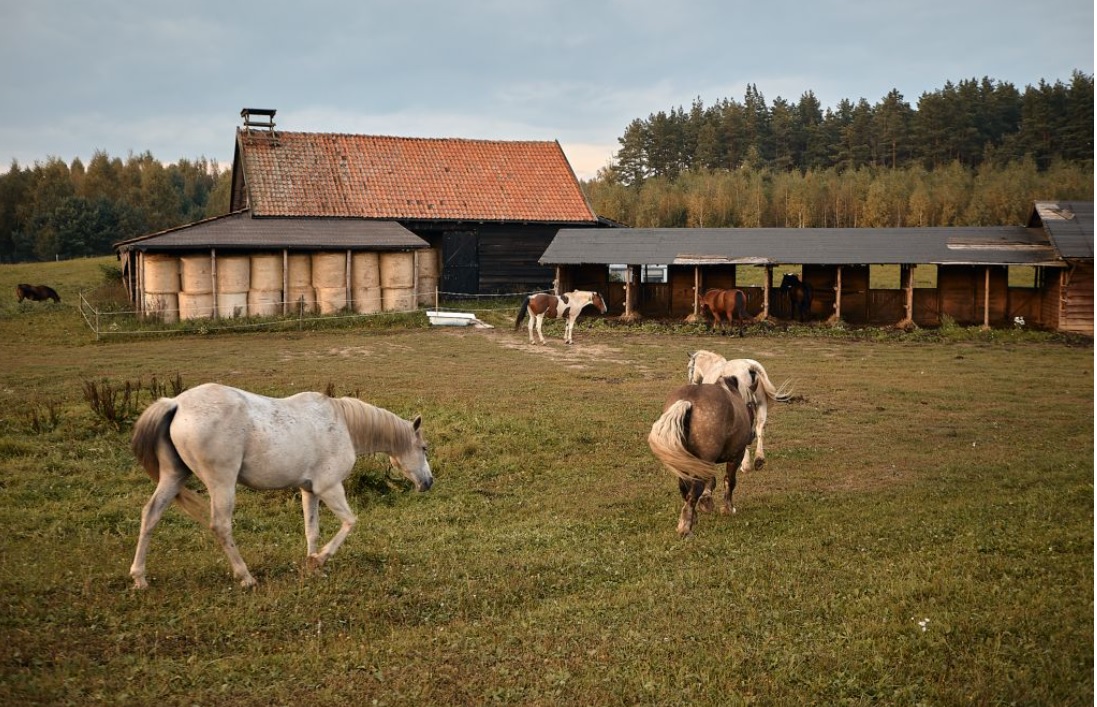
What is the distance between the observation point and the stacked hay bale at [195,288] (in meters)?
28.4

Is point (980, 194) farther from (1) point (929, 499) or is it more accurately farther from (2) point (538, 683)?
(2) point (538, 683)

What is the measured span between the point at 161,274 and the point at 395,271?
7362mm

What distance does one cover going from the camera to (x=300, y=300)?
30.2m

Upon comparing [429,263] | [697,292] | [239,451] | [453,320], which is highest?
[429,263]

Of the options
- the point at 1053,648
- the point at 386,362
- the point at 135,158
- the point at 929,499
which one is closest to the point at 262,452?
the point at 1053,648

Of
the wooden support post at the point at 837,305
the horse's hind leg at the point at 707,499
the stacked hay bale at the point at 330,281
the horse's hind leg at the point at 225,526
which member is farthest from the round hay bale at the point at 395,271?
the horse's hind leg at the point at 225,526

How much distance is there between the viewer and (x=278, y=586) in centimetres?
724

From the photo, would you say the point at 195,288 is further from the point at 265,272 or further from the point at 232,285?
the point at 265,272

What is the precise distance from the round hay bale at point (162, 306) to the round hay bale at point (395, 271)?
265 inches

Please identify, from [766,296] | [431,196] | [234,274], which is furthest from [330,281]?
[766,296]

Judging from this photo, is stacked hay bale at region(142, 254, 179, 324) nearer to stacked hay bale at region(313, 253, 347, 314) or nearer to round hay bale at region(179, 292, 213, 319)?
round hay bale at region(179, 292, 213, 319)

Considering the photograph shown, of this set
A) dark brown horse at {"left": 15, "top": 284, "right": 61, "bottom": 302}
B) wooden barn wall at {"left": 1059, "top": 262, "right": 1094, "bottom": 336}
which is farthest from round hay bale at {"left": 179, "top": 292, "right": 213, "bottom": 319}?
wooden barn wall at {"left": 1059, "top": 262, "right": 1094, "bottom": 336}

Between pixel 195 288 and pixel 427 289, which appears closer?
pixel 195 288

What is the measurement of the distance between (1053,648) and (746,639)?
194 centimetres
